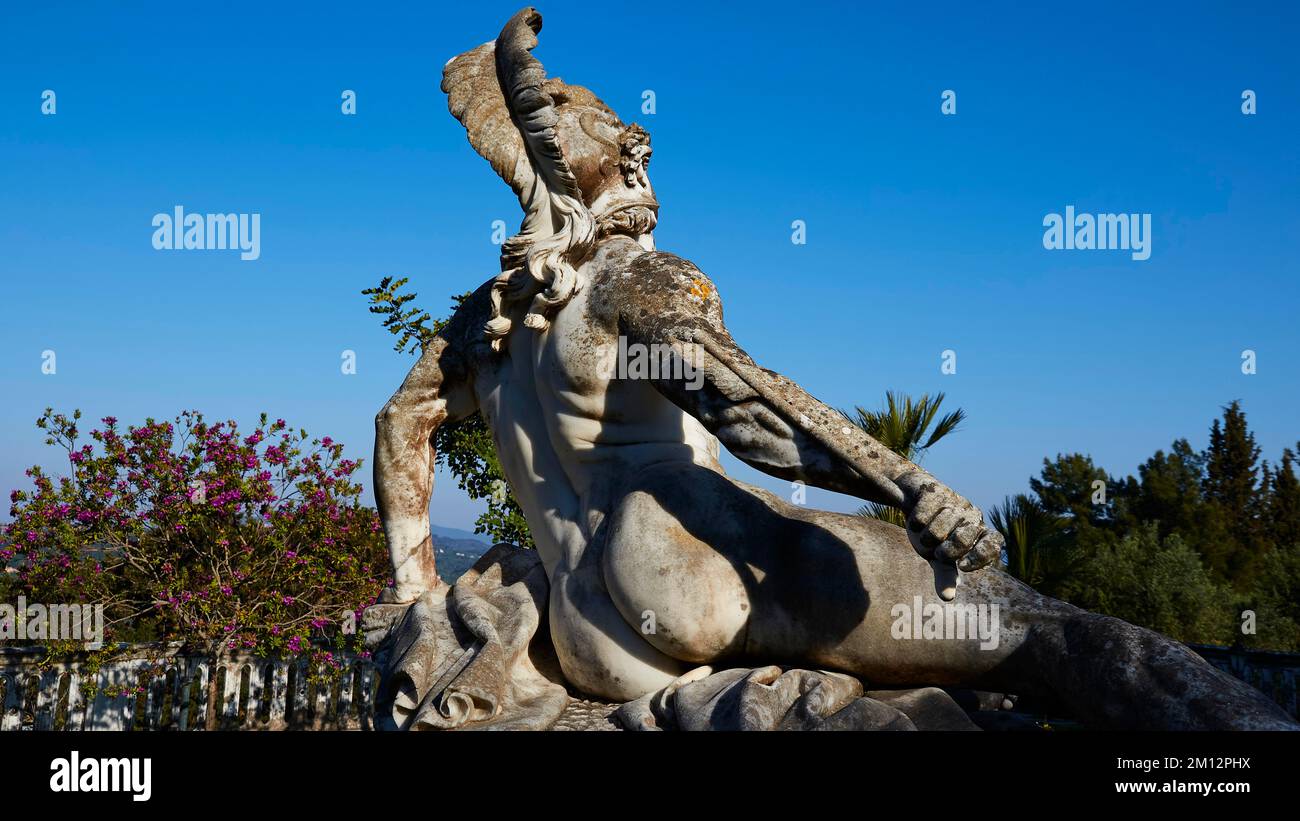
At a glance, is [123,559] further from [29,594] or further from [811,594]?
[811,594]

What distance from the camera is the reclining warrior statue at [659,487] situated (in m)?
2.78

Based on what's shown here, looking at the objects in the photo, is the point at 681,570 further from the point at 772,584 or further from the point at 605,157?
the point at 605,157

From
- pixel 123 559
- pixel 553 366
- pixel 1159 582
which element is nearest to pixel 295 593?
pixel 123 559

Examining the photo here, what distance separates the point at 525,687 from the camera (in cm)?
355

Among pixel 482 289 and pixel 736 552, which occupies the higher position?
pixel 482 289

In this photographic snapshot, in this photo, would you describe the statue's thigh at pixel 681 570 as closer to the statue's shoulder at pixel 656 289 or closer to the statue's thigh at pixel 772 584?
the statue's thigh at pixel 772 584

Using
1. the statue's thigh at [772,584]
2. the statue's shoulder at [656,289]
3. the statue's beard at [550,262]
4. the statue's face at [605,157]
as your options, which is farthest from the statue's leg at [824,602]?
the statue's face at [605,157]

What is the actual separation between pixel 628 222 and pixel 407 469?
49.7 inches

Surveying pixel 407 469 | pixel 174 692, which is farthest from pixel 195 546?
pixel 407 469

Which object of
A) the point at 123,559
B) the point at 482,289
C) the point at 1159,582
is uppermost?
the point at 482,289

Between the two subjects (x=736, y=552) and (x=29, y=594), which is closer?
(x=736, y=552)

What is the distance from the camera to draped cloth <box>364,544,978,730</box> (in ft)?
9.57

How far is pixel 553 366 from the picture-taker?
3.58 m

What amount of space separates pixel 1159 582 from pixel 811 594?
56.6ft
